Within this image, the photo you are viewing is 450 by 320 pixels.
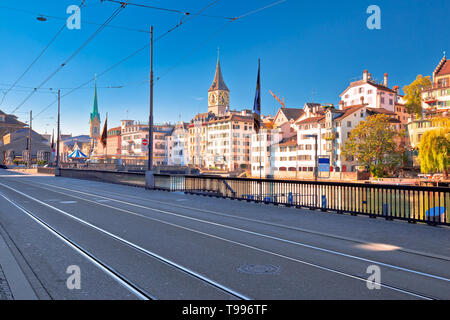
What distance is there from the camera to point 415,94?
93.1 meters

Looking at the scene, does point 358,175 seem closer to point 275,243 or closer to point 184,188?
point 184,188

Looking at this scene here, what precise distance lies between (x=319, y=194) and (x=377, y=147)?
2361 inches

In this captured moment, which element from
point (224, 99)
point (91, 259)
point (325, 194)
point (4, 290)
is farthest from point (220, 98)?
A: point (4, 290)

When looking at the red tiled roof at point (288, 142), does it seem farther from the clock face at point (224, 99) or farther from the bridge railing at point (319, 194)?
the clock face at point (224, 99)

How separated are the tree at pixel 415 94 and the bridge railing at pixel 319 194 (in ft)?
258

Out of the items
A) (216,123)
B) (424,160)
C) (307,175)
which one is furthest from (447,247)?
(216,123)

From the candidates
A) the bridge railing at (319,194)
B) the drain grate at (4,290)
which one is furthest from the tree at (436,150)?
the drain grate at (4,290)

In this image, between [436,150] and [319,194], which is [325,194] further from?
[436,150]

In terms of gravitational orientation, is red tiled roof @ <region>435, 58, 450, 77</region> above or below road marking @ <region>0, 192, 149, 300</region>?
above

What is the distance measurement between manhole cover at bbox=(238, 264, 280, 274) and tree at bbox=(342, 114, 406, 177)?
6748 cm

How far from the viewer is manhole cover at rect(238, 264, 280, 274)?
632cm

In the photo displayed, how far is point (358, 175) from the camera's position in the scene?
2938 inches

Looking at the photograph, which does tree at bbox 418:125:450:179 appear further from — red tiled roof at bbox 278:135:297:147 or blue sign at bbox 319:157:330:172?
blue sign at bbox 319:157:330:172

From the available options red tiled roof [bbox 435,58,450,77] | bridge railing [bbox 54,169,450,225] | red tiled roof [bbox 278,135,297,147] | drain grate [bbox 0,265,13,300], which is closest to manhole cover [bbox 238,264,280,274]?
drain grate [bbox 0,265,13,300]
